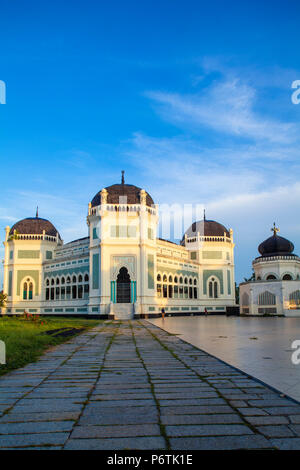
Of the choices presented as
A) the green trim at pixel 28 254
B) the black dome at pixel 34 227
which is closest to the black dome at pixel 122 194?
the black dome at pixel 34 227

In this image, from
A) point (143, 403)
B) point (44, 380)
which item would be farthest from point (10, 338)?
point (143, 403)

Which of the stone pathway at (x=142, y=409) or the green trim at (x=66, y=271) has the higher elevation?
the green trim at (x=66, y=271)

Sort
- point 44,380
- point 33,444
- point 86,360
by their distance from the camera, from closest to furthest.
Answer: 1. point 33,444
2. point 44,380
3. point 86,360

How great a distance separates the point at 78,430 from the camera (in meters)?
3.60

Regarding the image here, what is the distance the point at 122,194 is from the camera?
1506 inches

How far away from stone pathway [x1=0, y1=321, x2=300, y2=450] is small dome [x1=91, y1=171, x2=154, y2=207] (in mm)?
31096

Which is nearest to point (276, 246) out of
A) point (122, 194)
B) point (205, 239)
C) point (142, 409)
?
point (205, 239)

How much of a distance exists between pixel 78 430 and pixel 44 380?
8.72 ft

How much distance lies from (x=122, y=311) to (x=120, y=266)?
412 centimetres

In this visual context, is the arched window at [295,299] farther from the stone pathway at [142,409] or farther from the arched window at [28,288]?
the stone pathway at [142,409]

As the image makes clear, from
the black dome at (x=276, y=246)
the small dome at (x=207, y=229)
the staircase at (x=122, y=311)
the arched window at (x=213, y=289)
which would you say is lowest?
the staircase at (x=122, y=311)

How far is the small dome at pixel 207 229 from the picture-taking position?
49719 mm

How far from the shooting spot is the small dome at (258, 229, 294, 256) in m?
46.8
